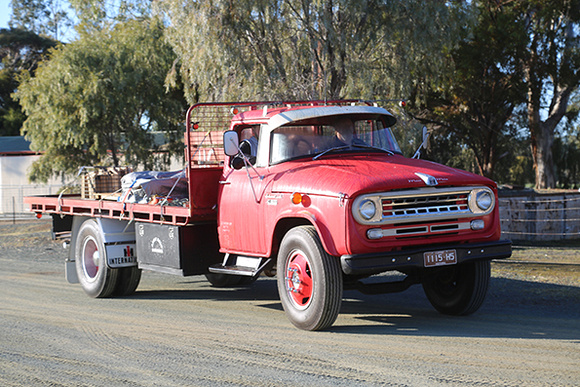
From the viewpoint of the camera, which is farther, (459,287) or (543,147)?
(543,147)

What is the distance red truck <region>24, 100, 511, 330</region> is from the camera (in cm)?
769

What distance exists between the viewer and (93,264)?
1162 cm

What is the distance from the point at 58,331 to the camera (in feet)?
27.4

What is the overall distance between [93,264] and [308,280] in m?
4.76

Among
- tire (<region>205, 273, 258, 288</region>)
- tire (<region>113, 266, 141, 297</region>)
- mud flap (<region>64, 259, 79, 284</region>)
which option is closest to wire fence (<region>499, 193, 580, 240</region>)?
tire (<region>205, 273, 258, 288</region>)

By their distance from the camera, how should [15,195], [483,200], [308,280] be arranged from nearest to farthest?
[308,280] < [483,200] < [15,195]

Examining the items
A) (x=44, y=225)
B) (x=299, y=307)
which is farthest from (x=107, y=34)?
(x=299, y=307)

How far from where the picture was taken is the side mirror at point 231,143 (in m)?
8.80

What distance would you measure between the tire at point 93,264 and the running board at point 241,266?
219 centimetres

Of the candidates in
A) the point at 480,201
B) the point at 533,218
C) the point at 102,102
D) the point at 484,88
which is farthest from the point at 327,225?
the point at 484,88

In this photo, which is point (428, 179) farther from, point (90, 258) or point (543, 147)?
point (543, 147)

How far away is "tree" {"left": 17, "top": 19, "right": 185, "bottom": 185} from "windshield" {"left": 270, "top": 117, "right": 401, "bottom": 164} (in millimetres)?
21302

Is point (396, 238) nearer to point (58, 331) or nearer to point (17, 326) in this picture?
point (58, 331)

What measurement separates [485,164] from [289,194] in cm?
3284
